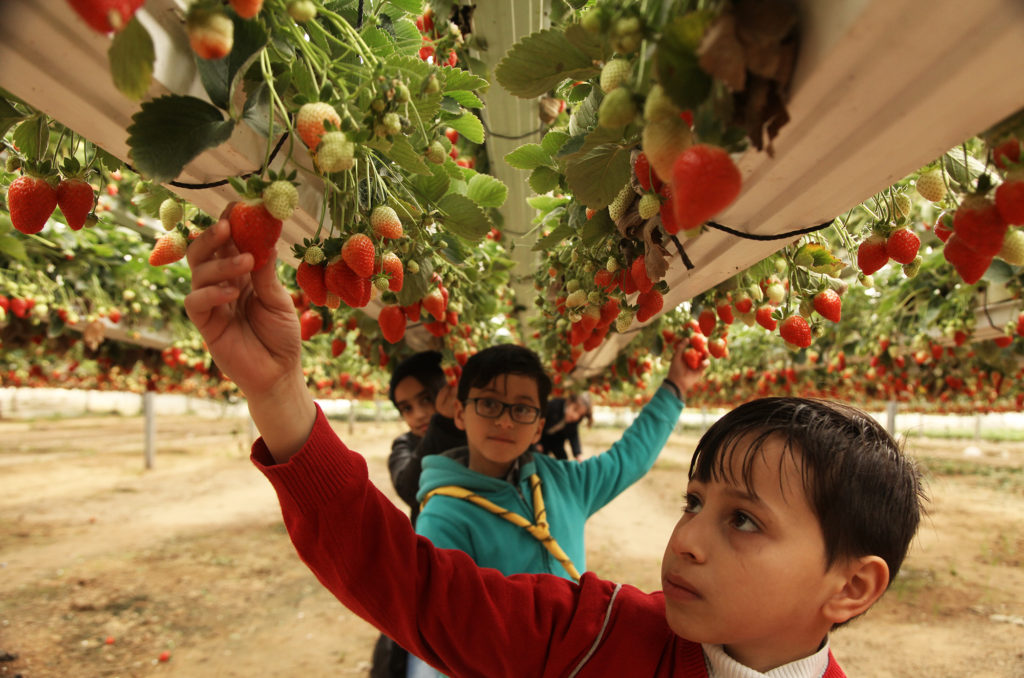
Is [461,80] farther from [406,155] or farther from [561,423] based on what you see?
[561,423]

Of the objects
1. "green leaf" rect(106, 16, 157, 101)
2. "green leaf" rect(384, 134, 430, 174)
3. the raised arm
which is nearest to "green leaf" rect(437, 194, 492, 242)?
"green leaf" rect(384, 134, 430, 174)

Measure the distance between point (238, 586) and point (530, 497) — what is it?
5.04 meters

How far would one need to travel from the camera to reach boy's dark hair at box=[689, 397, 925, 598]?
833 mm

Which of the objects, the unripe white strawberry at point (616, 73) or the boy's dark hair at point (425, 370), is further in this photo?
the boy's dark hair at point (425, 370)

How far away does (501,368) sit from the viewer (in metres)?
1.73

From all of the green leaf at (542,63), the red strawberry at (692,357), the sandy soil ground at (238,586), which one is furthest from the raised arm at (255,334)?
the red strawberry at (692,357)

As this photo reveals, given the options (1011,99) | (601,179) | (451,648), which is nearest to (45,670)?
(451,648)

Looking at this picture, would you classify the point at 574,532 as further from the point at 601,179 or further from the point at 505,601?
the point at 601,179

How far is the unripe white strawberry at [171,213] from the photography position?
745 millimetres

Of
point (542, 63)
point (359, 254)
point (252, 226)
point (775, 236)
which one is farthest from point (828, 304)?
point (252, 226)

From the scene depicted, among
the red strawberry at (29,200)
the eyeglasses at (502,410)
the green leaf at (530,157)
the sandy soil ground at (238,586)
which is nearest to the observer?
the red strawberry at (29,200)

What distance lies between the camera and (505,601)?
39.0 inches

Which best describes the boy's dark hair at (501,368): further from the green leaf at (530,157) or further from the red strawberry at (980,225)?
the red strawberry at (980,225)

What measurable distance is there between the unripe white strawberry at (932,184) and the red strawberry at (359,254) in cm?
65
